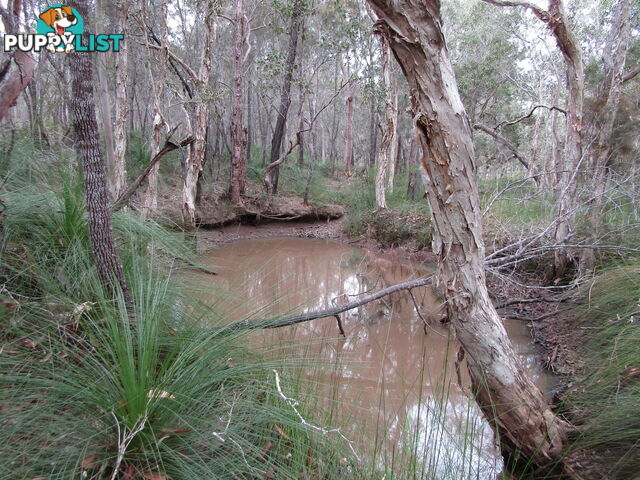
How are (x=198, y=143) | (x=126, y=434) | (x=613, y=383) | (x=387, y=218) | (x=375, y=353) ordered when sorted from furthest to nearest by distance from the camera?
(x=387, y=218), (x=198, y=143), (x=375, y=353), (x=613, y=383), (x=126, y=434)

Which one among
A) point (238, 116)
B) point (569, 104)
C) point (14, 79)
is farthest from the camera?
point (238, 116)

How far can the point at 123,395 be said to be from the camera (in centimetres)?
113

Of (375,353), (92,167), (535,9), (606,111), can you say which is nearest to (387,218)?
(606,111)

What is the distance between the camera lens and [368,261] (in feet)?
23.0

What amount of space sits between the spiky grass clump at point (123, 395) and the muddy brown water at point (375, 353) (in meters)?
0.25

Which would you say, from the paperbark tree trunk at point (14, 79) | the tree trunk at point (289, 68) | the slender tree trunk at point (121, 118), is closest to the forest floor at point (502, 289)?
the tree trunk at point (289, 68)

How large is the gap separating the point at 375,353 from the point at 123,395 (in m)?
3.00

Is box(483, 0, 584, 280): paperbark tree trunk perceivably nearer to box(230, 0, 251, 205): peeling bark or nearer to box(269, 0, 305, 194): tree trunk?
box(269, 0, 305, 194): tree trunk

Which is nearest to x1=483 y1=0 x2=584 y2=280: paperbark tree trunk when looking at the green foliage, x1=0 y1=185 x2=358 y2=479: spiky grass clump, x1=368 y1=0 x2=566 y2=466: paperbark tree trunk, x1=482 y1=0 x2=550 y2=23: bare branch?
x1=482 y1=0 x2=550 y2=23: bare branch

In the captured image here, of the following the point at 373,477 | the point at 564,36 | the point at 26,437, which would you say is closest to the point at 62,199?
the point at 26,437

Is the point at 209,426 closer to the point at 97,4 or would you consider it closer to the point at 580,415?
the point at 580,415

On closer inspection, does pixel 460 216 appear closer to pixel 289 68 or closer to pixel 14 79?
pixel 14 79

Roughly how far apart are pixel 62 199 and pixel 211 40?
700 centimetres

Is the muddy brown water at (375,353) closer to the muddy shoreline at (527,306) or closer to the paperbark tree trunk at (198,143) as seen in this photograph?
the muddy shoreline at (527,306)
